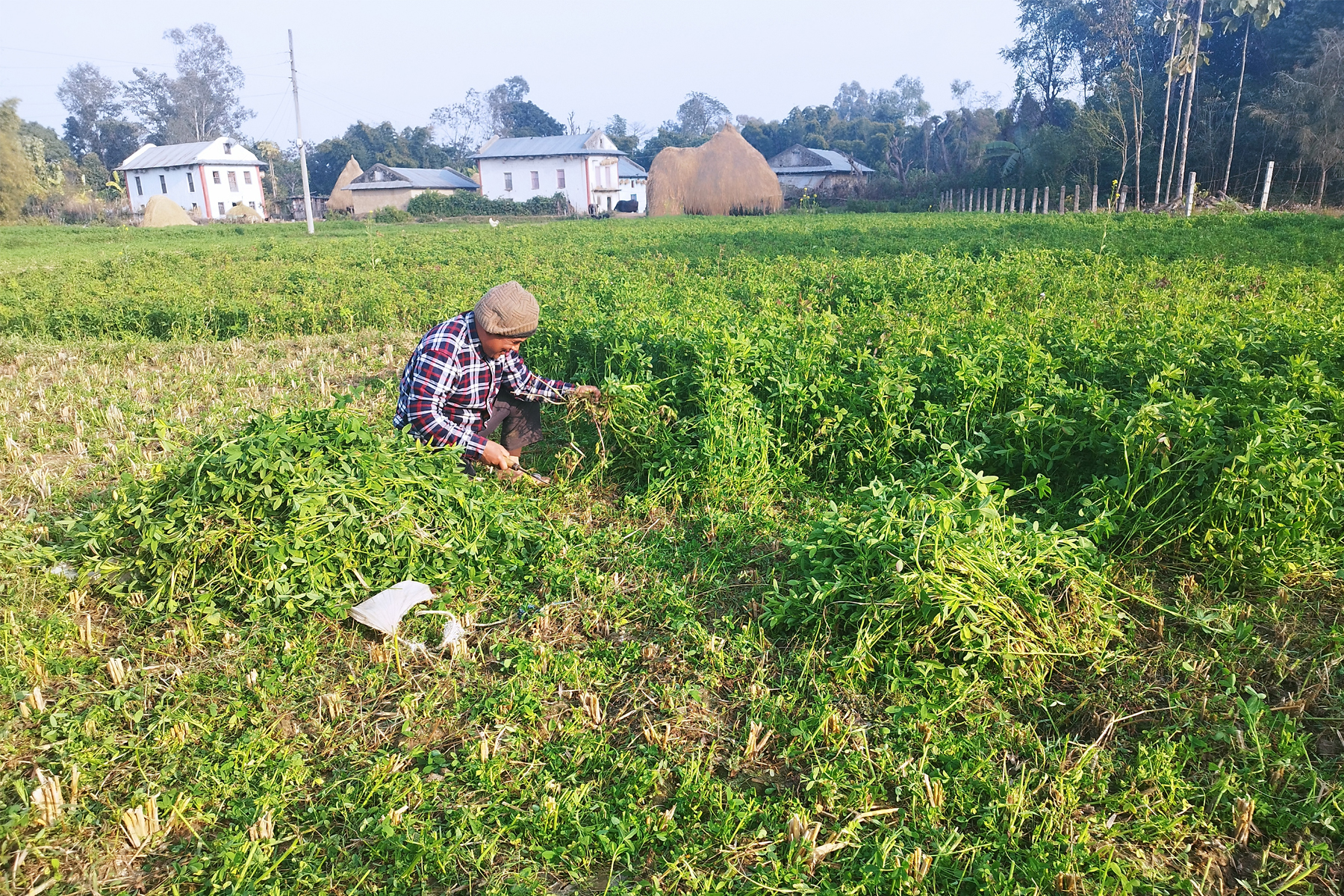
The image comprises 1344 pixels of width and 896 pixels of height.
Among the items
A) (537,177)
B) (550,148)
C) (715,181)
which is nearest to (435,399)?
(715,181)

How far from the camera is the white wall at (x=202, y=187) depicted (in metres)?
58.4

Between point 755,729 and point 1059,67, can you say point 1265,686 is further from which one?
point 1059,67

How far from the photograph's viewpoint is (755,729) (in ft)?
9.70

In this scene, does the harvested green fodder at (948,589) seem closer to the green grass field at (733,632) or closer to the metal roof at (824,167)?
the green grass field at (733,632)

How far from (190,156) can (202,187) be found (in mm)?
2224

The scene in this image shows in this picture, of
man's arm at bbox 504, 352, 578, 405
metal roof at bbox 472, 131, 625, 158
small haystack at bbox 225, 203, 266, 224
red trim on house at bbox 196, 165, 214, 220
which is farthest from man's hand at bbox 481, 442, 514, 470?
red trim on house at bbox 196, 165, 214, 220

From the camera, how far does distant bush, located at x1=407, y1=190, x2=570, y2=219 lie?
49156 millimetres

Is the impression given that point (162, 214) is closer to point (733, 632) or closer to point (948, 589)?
point (733, 632)

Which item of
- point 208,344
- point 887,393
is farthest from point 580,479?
point 208,344

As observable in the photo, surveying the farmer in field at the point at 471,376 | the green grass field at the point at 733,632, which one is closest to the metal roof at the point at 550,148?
the green grass field at the point at 733,632

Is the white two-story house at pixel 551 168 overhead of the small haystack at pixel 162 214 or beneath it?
overhead

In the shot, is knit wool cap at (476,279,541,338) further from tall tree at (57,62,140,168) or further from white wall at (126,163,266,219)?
tall tree at (57,62,140,168)

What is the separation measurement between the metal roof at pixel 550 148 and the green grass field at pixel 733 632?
187 feet

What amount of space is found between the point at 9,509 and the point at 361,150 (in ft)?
257
